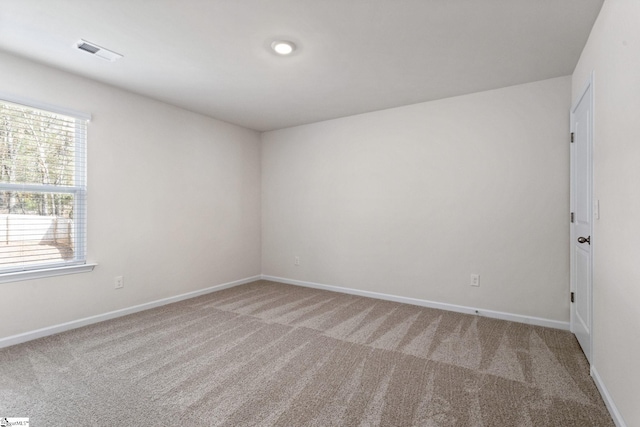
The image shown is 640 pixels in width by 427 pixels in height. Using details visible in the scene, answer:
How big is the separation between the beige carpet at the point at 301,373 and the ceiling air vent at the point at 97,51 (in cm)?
245

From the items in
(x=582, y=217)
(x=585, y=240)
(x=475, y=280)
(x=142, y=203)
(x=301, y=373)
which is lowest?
(x=301, y=373)

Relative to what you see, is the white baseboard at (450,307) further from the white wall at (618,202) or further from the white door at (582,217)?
the white wall at (618,202)

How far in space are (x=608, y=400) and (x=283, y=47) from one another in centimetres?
318

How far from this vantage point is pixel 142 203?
3592 millimetres

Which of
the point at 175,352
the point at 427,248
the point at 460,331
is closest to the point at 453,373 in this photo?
the point at 460,331

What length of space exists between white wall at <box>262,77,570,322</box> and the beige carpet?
59 cm

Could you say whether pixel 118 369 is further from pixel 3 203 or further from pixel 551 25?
pixel 551 25

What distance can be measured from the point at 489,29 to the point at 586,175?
1.36m

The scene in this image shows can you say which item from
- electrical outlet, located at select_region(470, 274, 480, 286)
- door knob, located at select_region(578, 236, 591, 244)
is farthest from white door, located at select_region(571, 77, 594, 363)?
electrical outlet, located at select_region(470, 274, 480, 286)

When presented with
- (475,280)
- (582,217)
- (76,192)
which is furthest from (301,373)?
(76,192)

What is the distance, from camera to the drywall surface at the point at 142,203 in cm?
284

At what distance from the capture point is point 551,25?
2.19 metres

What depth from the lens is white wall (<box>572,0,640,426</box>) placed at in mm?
1475

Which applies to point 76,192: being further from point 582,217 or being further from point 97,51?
point 582,217
